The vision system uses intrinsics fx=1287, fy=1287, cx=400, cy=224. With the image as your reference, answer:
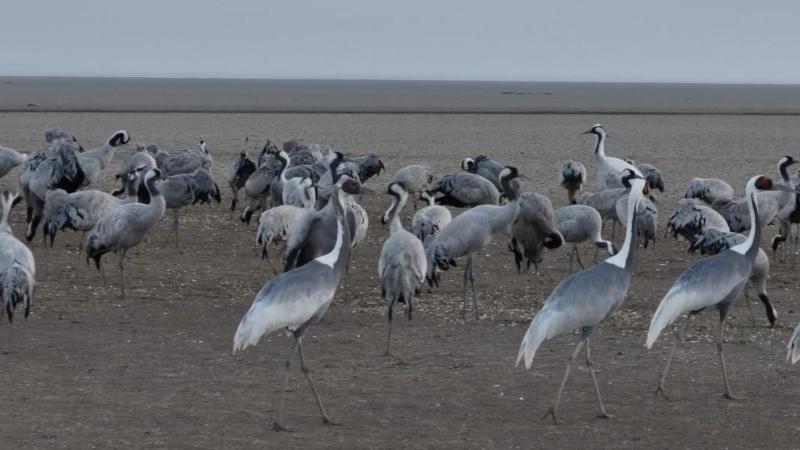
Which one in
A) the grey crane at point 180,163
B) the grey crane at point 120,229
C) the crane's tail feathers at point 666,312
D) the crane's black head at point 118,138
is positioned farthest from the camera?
the grey crane at point 180,163

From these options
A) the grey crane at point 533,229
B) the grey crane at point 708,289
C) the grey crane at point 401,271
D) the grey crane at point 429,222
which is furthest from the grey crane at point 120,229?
the grey crane at point 708,289

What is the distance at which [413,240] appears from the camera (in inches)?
456

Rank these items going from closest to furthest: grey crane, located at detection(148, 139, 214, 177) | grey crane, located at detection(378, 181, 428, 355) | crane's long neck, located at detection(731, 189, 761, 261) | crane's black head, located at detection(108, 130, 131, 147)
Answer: crane's long neck, located at detection(731, 189, 761, 261) → grey crane, located at detection(378, 181, 428, 355) → crane's black head, located at detection(108, 130, 131, 147) → grey crane, located at detection(148, 139, 214, 177)

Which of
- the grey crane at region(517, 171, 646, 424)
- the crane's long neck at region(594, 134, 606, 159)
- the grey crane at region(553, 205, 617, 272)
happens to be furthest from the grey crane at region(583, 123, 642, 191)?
the grey crane at region(517, 171, 646, 424)

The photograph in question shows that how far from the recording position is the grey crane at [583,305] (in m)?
8.96

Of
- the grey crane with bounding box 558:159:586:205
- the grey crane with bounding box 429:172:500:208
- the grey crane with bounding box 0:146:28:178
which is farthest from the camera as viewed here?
the grey crane with bounding box 0:146:28:178

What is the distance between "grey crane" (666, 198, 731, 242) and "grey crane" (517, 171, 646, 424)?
601 cm

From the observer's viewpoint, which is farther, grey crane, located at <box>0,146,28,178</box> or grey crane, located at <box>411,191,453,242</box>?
grey crane, located at <box>0,146,28,178</box>

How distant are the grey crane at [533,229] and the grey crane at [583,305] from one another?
4.94 m

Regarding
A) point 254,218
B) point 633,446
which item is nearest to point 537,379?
point 633,446

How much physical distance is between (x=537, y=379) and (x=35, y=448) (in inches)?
156

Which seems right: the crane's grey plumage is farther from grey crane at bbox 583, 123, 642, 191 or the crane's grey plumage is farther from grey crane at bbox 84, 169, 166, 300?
grey crane at bbox 84, 169, 166, 300

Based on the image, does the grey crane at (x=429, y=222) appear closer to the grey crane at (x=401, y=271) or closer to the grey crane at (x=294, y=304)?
the grey crane at (x=401, y=271)

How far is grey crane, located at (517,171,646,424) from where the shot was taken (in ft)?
29.4
